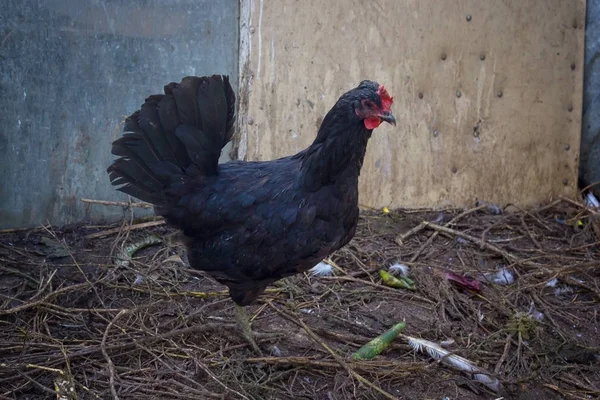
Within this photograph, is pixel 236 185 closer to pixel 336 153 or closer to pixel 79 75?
pixel 336 153

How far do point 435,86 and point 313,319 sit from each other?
283 centimetres

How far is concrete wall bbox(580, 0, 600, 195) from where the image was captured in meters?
6.77

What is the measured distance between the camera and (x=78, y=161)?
5492 mm

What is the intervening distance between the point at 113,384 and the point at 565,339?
294 cm

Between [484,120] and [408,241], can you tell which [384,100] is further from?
[484,120]

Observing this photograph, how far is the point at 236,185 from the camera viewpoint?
402 centimetres

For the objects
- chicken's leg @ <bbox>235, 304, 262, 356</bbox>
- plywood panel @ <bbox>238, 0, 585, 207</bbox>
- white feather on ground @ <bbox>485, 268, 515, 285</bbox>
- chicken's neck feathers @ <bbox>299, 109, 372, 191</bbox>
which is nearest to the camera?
chicken's neck feathers @ <bbox>299, 109, 372, 191</bbox>

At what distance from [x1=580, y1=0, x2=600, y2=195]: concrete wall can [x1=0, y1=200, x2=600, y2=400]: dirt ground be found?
3.62 ft

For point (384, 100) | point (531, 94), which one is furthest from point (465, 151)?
point (384, 100)

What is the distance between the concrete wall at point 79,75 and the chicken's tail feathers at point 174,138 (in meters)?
1.61

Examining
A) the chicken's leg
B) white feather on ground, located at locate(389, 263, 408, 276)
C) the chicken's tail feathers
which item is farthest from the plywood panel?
the chicken's leg

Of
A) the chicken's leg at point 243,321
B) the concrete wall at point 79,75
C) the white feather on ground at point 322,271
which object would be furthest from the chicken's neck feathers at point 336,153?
the concrete wall at point 79,75

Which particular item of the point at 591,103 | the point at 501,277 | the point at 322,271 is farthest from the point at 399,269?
the point at 591,103

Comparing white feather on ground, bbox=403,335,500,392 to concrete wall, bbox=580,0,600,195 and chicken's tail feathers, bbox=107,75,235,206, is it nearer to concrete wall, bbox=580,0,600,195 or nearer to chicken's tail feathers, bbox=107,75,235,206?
chicken's tail feathers, bbox=107,75,235,206
